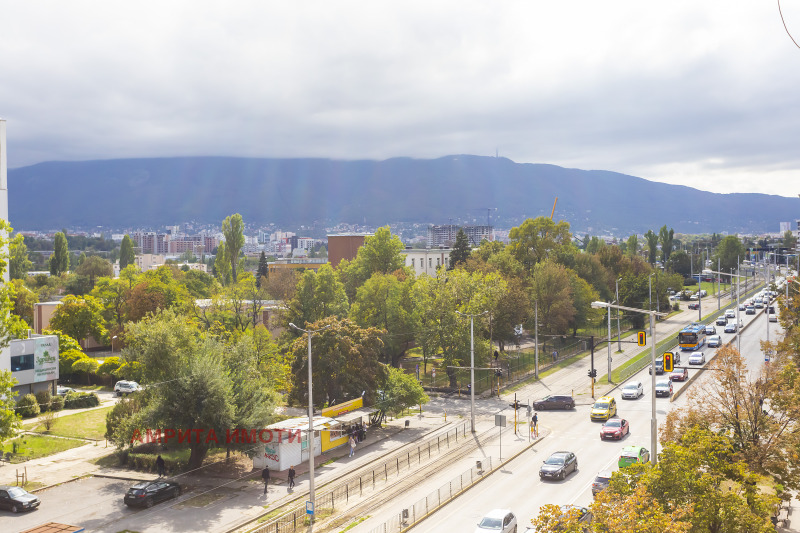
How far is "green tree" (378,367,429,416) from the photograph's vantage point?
47.8 meters

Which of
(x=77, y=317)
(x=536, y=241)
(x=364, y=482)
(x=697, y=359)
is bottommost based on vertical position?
(x=364, y=482)

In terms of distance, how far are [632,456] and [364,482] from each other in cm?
1447

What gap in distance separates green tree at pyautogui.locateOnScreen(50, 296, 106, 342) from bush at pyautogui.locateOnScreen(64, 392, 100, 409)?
2084 centimetres

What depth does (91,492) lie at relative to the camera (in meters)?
34.9

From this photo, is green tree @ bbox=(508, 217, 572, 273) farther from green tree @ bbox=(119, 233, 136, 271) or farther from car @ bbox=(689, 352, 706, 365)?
green tree @ bbox=(119, 233, 136, 271)

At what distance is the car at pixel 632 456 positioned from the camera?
3338 cm

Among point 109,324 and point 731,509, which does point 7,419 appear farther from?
point 109,324

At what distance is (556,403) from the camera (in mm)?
53000

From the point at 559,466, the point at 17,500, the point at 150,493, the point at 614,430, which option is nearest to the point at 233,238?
the point at 17,500

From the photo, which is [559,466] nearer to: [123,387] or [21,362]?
[21,362]

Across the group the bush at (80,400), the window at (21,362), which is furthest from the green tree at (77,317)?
the window at (21,362)

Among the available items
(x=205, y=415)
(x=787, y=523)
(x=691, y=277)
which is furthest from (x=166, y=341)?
(x=691, y=277)

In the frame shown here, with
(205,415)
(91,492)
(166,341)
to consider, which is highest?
(166,341)

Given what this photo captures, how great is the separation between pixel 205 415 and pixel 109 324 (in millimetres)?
57953
